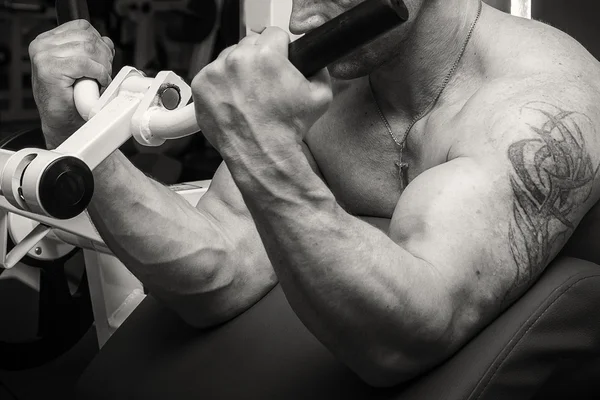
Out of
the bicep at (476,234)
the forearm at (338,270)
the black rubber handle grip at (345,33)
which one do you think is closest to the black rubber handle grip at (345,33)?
the black rubber handle grip at (345,33)

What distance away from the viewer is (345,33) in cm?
73

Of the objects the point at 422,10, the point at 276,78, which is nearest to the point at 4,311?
the point at 422,10

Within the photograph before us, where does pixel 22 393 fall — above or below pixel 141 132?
below

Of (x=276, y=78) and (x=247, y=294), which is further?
(x=247, y=294)

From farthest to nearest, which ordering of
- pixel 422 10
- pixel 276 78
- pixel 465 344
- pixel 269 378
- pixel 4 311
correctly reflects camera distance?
1. pixel 4 311
2. pixel 422 10
3. pixel 269 378
4. pixel 465 344
5. pixel 276 78

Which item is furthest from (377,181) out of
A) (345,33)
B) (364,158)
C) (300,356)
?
(345,33)

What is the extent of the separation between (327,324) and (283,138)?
0.69 feet

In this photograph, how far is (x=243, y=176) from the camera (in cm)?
80

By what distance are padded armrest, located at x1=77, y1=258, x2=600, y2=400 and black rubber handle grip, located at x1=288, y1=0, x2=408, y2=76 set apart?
0.39 metres

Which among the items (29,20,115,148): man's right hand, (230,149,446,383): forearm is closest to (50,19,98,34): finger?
(29,20,115,148): man's right hand

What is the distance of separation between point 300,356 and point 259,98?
1.45ft

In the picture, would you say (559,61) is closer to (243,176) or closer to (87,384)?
(243,176)

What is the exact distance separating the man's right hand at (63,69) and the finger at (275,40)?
0.40 metres

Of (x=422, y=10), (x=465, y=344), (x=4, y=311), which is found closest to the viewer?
(x=465, y=344)
